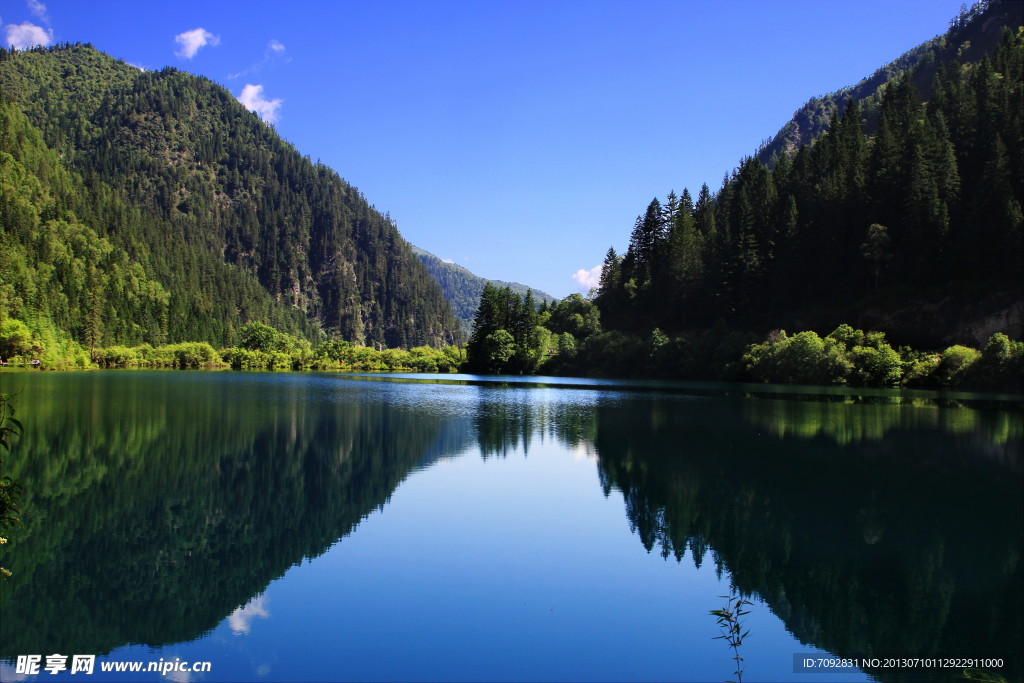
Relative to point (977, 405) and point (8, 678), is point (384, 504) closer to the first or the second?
point (8, 678)

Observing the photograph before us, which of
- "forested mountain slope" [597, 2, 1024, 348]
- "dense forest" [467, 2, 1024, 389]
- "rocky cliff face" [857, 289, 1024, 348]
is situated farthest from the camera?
"forested mountain slope" [597, 2, 1024, 348]

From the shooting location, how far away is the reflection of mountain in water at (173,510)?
12.3 meters

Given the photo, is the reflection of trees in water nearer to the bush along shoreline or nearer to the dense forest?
the bush along shoreline

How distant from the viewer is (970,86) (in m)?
108

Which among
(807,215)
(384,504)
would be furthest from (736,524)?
(807,215)

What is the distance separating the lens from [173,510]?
18.9 m

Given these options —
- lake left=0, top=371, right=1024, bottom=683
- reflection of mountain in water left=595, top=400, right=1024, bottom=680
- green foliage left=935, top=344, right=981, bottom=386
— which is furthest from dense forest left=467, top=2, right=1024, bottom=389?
lake left=0, top=371, right=1024, bottom=683

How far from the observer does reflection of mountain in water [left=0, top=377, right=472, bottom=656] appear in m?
12.3

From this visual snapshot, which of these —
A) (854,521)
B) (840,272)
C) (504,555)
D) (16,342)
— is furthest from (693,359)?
(16,342)

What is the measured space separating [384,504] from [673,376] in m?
91.5

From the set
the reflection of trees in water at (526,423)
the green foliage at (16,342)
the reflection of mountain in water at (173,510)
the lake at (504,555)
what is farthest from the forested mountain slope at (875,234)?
the green foliage at (16,342)

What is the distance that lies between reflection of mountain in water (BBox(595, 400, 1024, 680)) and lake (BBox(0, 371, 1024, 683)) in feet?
0.27

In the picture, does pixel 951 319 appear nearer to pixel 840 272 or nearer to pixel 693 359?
pixel 840 272

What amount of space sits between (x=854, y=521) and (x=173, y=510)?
19.2 m
